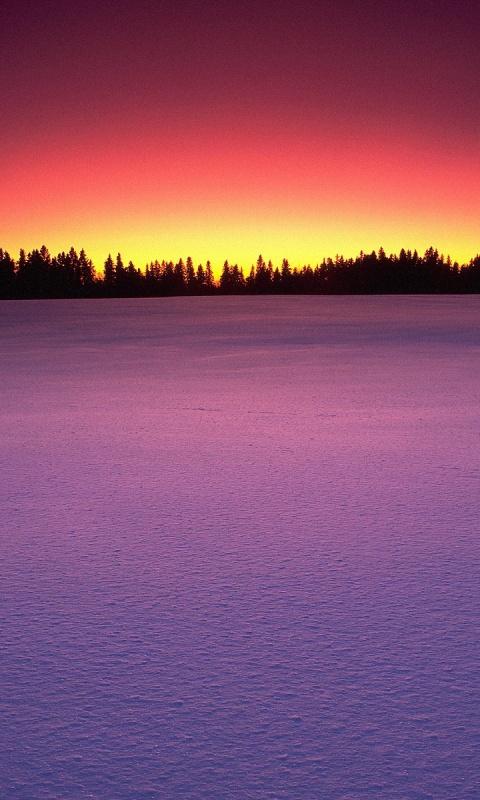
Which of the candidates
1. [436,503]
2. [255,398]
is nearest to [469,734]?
[436,503]

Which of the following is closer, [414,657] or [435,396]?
[414,657]

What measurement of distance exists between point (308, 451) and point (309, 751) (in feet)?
12.5

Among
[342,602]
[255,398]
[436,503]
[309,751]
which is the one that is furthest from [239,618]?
[255,398]

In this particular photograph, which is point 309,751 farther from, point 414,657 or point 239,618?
point 239,618

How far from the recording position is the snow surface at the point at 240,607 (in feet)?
6.76

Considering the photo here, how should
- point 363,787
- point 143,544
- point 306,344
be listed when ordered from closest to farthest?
1. point 363,787
2. point 143,544
3. point 306,344

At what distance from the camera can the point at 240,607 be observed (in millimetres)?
3045

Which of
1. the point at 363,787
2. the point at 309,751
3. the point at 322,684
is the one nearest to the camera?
the point at 363,787

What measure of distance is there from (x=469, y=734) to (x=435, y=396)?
668 cm

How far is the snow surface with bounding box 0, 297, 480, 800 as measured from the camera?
206cm

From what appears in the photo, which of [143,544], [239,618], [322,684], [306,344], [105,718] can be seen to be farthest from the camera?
[306,344]

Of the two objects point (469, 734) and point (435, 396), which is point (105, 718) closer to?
point (469, 734)

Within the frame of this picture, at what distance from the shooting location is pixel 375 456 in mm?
5727

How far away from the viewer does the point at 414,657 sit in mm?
2604
